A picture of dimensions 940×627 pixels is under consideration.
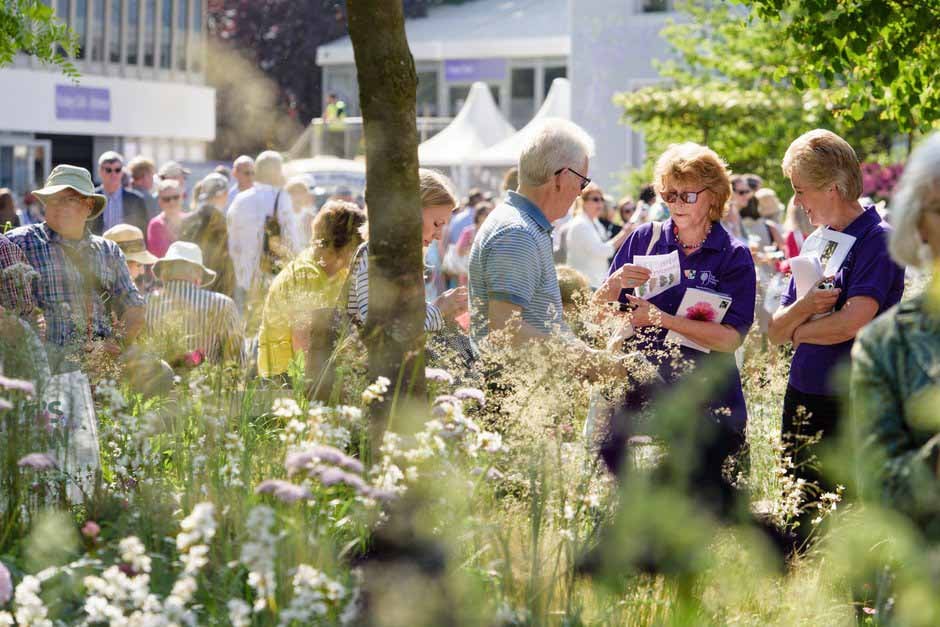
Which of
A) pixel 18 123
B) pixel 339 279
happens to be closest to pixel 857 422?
pixel 339 279

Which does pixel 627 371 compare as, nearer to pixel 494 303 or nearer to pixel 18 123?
pixel 494 303

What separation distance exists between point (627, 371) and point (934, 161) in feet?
6.13

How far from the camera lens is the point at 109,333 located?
20.6 feet

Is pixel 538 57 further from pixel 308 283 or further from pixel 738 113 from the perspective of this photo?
pixel 308 283

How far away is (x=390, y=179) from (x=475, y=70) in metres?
37.7

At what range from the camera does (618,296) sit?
5.19 metres

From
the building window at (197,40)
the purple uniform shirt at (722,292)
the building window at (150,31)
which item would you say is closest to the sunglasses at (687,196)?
the purple uniform shirt at (722,292)

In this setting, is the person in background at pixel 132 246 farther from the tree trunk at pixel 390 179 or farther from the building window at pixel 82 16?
the building window at pixel 82 16

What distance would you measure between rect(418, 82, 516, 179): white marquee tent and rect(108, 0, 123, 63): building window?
1759 centimetres

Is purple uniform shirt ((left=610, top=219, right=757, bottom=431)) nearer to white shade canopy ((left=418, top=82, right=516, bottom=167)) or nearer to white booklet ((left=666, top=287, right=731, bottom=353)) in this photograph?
white booklet ((left=666, top=287, right=731, bottom=353))

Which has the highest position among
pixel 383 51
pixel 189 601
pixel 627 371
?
pixel 383 51

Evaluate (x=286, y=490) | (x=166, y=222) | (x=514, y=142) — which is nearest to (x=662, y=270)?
(x=286, y=490)

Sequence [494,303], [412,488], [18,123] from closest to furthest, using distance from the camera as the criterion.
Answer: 1. [412,488]
2. [494,303]
3. [18,123]

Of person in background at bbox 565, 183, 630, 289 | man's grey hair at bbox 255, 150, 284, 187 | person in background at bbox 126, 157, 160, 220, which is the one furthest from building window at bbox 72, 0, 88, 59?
person in background at bbox 565, 183, 630, 289
